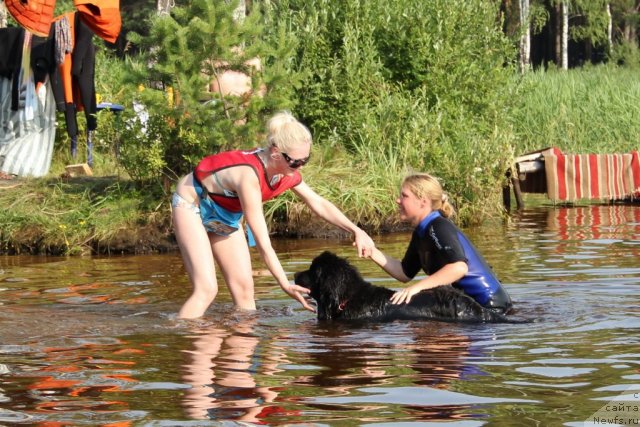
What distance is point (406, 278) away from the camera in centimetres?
813

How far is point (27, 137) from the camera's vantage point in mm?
15461

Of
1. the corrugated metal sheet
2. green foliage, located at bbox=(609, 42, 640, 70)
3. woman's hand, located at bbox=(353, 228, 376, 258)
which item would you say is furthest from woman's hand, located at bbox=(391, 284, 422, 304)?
green foliage, located at bbox=(609, 42, 640, 70)

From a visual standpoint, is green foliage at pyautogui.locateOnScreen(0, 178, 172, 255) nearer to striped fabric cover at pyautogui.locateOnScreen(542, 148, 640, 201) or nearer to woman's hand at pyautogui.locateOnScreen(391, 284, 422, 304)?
woman's hand at pyautogui.locateOnScreen(391, 284, 422, 304)

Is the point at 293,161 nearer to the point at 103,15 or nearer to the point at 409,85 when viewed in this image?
the point at 103,15

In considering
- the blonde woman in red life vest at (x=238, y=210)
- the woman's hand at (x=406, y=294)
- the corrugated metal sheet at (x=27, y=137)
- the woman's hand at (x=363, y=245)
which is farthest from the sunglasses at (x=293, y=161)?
the corrugated metal sheet at (x=27, y=137)

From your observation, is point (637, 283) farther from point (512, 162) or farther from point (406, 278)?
point (512, 162)

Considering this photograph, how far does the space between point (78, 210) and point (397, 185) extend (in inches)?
154

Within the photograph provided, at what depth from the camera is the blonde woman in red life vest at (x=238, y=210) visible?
24.2ft

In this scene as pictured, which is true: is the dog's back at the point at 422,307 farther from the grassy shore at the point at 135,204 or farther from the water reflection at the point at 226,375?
the grassy shore at the point at 135,204

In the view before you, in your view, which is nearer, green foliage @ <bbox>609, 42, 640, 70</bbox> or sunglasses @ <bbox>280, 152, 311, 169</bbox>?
sunglasses @ <bbox>280, 152, 311, 169</bbox>

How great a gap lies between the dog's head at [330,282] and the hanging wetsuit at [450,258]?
1.49 feet

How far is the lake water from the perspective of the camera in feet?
17.3

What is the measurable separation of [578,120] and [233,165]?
43.6 ft

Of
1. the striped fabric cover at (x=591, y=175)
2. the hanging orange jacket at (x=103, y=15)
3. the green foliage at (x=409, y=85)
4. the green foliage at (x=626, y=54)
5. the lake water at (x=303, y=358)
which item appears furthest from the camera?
the green foliage at (x=626, y=54)
